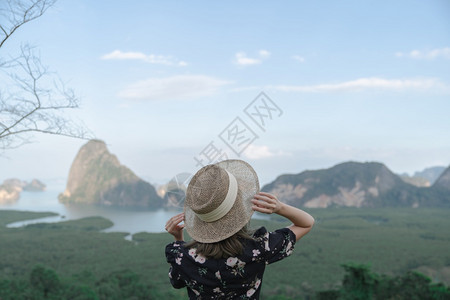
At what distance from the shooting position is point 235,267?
0.87 metres

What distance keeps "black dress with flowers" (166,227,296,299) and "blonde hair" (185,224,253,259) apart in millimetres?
11

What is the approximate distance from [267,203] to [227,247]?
0.15m

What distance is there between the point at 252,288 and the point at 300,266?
1503cm

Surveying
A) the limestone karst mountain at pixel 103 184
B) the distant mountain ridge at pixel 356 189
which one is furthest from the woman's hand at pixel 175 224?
the limestone karst mountain at pixel 103 184

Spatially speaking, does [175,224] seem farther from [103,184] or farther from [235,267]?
[103,184]

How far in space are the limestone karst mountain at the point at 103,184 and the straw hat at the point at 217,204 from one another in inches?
1884

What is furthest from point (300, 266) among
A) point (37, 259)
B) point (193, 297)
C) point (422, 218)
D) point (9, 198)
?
point (9, 198)

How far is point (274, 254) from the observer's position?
88cm

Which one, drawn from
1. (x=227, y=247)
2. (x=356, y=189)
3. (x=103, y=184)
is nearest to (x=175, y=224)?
(x=227, y=247)

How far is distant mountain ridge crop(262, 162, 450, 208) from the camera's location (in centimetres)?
4219

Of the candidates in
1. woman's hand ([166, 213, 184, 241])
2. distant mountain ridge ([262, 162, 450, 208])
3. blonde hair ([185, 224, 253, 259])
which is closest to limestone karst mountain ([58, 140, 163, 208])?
distant mountain ridge ([262, 162, 450, 208])

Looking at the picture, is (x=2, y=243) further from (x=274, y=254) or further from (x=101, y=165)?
(x=101, y=165)

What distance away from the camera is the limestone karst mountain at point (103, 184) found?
4847cm

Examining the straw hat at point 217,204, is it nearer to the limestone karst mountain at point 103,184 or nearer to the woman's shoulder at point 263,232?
the woman's shoulder at point 263,232
